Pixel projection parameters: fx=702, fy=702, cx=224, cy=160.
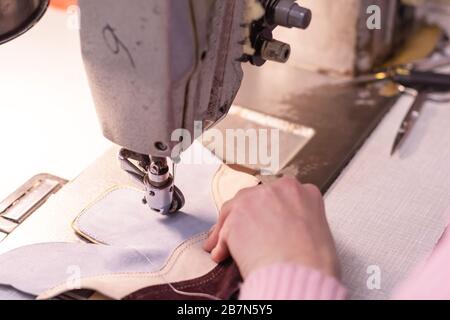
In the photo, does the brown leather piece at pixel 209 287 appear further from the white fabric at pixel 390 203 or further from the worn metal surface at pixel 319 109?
the worn metal surface at pixel 319 109

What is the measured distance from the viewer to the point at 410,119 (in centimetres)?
133

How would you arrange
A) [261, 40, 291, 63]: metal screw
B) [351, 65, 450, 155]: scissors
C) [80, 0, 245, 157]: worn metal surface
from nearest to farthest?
[80, 0, 245, 157]: worn metal surface
[261, 40, 291, 63]: metal screw
[351, 65, 450, 155]: scissors

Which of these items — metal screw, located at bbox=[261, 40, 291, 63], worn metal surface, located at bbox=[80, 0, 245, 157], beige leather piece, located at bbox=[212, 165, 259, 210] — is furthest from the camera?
beige leather piece, located at bbox=[212, 165, 259, 210]

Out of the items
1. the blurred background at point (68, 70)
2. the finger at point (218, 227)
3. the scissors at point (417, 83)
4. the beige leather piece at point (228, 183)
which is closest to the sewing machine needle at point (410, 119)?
the scissors at point (417, 83)

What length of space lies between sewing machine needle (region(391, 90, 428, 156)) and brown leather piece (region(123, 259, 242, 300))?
1.56 ft

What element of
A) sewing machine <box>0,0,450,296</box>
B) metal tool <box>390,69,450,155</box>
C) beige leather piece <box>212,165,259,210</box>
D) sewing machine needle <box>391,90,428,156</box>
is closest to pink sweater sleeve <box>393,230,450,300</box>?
sewing machine <box>0,0,450,296</box>

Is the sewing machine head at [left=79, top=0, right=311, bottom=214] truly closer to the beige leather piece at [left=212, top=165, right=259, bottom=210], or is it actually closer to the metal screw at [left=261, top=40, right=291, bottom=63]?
the metal screw at [left=261, top=40, right=291, bottom=63]

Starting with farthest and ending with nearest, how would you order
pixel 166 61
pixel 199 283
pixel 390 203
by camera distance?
1. pixel 390 203
2. pixel 199 283
3. pixel 166 61

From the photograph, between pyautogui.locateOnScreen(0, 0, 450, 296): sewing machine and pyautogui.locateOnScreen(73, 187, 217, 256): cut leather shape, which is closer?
pyautogui.locateOnScreen(0, 0, 450, 296): sewing machine

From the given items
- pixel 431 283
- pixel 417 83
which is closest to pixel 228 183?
pixel 431 283

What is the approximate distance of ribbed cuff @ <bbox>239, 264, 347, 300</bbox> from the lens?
0.81 m

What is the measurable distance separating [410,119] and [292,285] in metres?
0.62

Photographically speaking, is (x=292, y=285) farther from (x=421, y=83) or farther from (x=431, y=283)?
(x=421, y=83)
